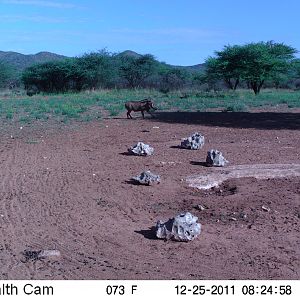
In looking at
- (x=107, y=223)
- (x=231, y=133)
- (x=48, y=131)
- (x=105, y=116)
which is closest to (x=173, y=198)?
(x=107, y=223)

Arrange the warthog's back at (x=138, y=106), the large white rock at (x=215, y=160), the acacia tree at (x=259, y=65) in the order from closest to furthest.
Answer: the large white rock at (x=215, y=160) → the warthog's back at (x=138, y=106) → the acacia tree at (x=259, y=65)

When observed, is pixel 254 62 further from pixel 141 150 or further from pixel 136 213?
pixel 136 213

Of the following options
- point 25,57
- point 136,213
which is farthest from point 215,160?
point 25,57

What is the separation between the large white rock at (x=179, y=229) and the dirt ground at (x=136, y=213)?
87 mm

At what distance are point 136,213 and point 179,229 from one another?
138 cm

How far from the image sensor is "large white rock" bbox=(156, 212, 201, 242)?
6.84 m

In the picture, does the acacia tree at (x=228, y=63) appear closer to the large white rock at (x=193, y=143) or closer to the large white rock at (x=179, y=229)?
the large white rock at (x=193, y=143)

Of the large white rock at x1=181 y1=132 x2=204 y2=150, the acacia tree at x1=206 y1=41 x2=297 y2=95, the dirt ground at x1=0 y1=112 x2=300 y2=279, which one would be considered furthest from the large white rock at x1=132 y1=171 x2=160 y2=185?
the acacia tree at x1=206 y1=41 x2=297 y2=95

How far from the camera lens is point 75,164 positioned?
11672 millimetres

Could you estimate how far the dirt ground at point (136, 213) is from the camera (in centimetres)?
612

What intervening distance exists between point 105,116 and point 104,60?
35658 millimetres

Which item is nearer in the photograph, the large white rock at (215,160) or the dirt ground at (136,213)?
the dirt ground at (136,213)

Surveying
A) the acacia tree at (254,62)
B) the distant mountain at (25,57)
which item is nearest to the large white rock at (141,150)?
the acacia tree at (254,62)

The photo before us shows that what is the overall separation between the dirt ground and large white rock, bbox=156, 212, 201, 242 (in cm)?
9
